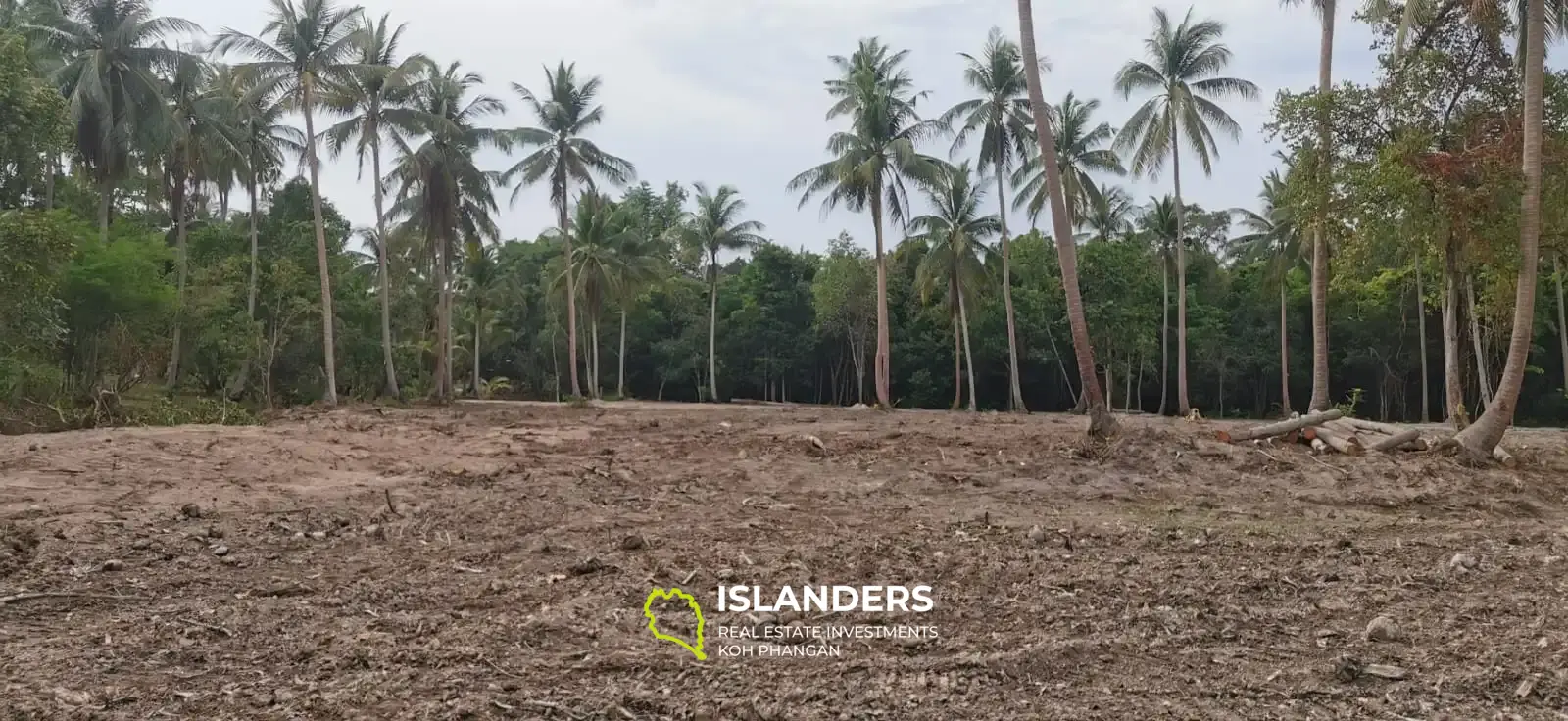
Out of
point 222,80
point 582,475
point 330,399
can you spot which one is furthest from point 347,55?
point 582,475

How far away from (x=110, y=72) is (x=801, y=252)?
90.4 feet

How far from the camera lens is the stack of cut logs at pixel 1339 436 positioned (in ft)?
37.0

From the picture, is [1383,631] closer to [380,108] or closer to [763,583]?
[763,583]

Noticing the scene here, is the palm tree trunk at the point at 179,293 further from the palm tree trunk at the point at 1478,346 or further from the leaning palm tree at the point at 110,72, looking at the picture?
the palm tree trunk at the point at 1478,346

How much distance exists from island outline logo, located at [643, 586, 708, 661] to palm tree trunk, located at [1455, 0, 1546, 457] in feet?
35.1

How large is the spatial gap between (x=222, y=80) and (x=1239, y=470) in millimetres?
28011

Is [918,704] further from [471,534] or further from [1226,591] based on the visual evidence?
[471,534]

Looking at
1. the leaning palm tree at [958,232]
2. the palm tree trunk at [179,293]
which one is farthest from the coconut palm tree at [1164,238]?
the palm tree trunk at [179,293]

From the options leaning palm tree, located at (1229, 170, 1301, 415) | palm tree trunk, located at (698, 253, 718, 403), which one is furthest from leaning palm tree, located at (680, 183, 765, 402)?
leaning palm tree, located at (1229, 170, 1301, 415)

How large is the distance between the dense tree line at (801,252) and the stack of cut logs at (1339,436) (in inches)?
27.9

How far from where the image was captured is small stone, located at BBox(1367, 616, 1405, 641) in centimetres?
405

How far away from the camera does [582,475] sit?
31.5 ft

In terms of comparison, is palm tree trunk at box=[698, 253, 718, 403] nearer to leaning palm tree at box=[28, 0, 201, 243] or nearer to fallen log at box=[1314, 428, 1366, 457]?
leaning palm tree at box=[28, 0, 201, 243]

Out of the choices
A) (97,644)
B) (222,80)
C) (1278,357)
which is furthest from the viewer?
(1278,357)
